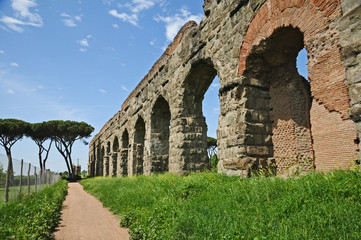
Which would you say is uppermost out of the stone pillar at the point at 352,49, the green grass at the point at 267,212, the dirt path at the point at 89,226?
the stone pillar at the point at 352,49

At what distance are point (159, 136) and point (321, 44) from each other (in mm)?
7792

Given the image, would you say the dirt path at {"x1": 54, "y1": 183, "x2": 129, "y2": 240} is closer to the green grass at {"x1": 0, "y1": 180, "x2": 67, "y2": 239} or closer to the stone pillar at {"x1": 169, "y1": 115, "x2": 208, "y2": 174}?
the green grass at {"x1": 0, "y1": 180, "x2": 67, "y2": 239}

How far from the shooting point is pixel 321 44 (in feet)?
12.8

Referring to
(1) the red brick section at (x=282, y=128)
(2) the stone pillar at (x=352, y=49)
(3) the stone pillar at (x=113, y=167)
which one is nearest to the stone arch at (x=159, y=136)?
(1) the red brick section at (x=282, y=128)

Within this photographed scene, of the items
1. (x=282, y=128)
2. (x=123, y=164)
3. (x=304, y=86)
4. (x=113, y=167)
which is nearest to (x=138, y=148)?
(x=123, y=164)

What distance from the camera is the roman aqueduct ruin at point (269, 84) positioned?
373 cm

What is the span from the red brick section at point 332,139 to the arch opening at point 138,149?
386 inches

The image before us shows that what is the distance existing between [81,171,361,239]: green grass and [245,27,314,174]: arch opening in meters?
1.35

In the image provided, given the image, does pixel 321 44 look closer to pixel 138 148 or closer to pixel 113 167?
pixel 138 148

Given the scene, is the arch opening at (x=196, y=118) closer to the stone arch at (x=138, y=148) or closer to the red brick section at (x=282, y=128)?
the red brick section at (x=282, y=128)

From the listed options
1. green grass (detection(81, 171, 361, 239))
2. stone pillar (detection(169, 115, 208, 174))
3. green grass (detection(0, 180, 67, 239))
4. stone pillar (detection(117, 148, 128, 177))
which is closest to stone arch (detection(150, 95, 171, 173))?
stone pillar (detection(169, 115, 208, 174))

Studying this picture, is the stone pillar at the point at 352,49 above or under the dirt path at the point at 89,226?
above

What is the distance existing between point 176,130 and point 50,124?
92.7 feet

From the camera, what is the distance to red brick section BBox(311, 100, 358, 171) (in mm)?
3730
